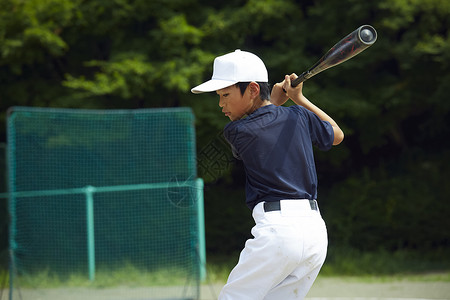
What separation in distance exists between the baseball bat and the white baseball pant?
779 mm

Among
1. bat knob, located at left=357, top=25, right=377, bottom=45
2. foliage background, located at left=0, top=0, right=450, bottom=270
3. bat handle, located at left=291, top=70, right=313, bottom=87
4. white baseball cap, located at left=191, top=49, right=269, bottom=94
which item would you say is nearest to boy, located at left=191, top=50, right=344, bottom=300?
white baseball cap, located at left=191, top=49, right=269, bottom=94

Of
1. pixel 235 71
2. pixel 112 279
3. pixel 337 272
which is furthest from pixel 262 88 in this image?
pixel 337 272

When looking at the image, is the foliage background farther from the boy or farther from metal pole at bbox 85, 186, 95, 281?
the boy

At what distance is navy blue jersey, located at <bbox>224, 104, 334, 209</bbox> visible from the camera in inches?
115

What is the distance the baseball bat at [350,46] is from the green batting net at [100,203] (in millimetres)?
5616

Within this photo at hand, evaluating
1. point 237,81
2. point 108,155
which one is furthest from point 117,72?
point 237,81

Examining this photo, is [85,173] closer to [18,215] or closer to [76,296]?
[18,215]

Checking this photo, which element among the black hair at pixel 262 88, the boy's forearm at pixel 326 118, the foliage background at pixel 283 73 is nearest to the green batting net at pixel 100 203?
the foliage background at pixel 283 73

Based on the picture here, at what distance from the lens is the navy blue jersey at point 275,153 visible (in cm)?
292

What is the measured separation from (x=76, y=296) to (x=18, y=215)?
1.83 m

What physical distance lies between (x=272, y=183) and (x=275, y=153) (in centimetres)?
15

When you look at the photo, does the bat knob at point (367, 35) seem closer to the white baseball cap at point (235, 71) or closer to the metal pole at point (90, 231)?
the white baseball cap at point (235, 71)

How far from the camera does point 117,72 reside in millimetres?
9953

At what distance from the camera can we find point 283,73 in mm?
10742
